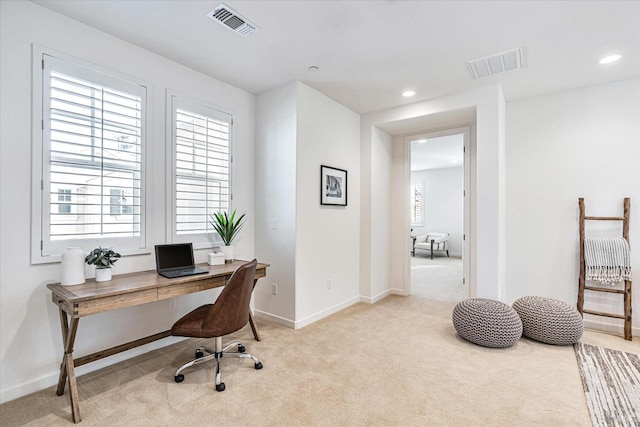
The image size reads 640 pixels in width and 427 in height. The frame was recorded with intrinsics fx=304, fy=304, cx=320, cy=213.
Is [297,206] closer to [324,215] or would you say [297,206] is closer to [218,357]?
[324,215]

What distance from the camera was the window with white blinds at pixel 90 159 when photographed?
7.32 feet

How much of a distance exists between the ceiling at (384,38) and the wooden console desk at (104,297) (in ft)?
6.51

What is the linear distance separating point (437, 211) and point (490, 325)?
7.45 m

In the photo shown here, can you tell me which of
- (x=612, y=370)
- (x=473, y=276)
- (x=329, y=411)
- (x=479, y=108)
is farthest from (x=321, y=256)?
(x=612, y=370)

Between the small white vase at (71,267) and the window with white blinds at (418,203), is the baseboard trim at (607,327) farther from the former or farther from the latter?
the window with white blinds at (418,203)

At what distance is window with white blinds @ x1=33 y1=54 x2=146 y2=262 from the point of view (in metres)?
2.23

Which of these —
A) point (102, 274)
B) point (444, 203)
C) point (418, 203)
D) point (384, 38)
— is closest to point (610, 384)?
point (384, 38)

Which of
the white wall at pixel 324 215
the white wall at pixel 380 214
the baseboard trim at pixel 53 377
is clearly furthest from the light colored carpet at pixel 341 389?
the white wall at pixel 380 214

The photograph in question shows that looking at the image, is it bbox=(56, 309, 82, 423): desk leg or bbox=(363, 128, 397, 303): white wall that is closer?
bbox=(56, 309, 82, 423): desk leg

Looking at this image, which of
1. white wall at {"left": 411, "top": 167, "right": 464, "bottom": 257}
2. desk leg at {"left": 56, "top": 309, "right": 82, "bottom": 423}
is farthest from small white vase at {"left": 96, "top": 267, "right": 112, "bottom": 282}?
white wall at {"left": 411, "top": 167, "right": 464, "bottom": 257}

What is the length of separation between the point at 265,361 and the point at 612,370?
2826mm

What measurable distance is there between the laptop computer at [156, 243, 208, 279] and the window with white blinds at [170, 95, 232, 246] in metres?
0.24

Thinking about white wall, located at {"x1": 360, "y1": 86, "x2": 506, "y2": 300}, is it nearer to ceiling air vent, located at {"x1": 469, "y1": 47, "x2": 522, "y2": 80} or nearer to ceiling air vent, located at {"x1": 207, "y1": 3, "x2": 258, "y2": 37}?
ceiling air vent, located at {"x1": 469, "y1": 47, "x2": 522, "y2": 80}

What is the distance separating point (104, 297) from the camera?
1.97 m
